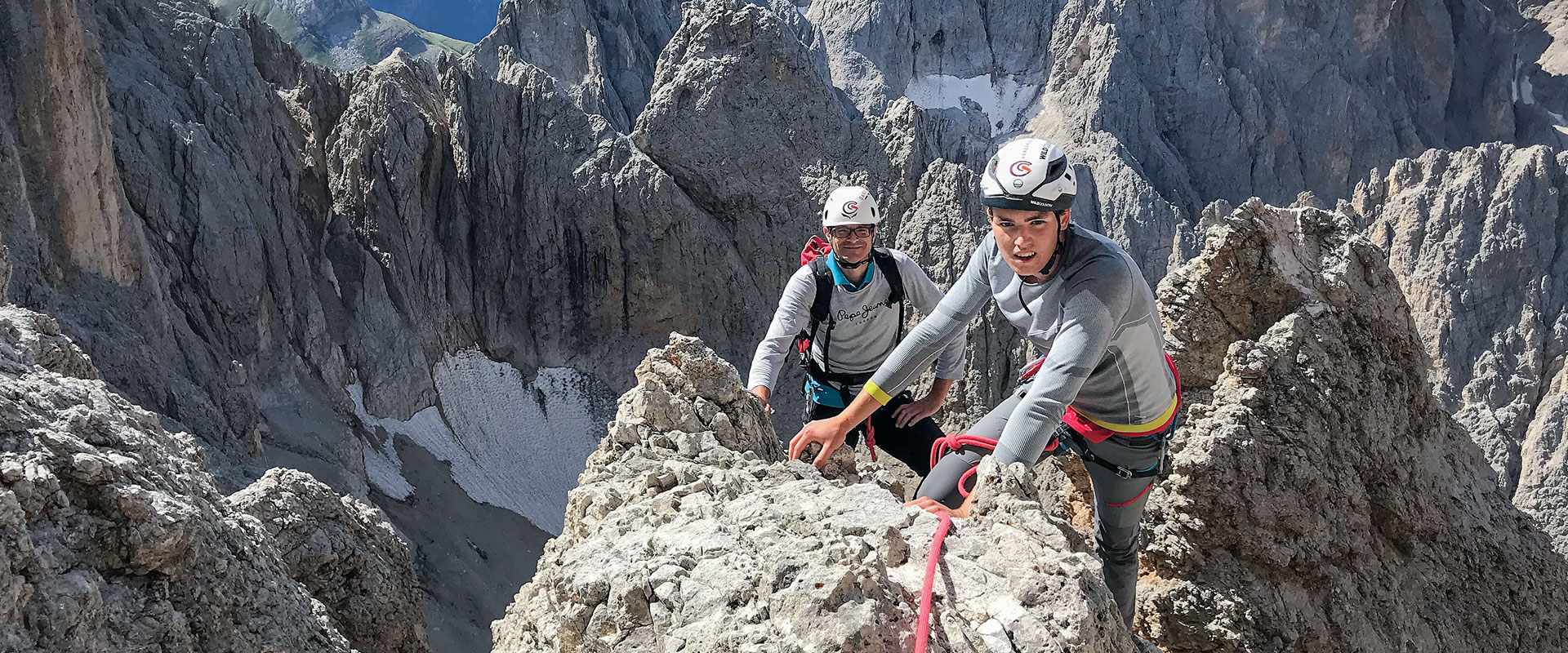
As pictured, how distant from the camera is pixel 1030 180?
3.63 meters

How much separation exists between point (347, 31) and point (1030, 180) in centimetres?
8916

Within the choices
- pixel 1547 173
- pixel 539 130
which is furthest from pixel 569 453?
pixel 1547 173

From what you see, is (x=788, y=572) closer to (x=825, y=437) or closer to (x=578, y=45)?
(x=825, y=437)

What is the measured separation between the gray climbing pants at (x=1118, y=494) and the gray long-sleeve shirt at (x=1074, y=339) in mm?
136

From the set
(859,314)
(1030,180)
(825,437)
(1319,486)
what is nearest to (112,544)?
(825,437)

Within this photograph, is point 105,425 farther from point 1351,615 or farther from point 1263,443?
point 1351,615

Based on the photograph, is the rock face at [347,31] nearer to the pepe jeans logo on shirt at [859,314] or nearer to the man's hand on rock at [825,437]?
the pepe jeans logo on shirt at [859,314]

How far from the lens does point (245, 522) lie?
4.43 meters

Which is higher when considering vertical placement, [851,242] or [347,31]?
[347,31]

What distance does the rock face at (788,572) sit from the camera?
2.64 metres

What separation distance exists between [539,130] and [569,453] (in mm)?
10866

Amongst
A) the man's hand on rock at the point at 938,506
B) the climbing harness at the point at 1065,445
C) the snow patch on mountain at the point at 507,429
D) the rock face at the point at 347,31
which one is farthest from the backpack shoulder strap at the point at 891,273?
the rock face at the point at 347,31

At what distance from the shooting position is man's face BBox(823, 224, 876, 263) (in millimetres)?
6113

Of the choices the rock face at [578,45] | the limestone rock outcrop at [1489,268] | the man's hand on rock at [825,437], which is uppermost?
the rock face at [578,45]
